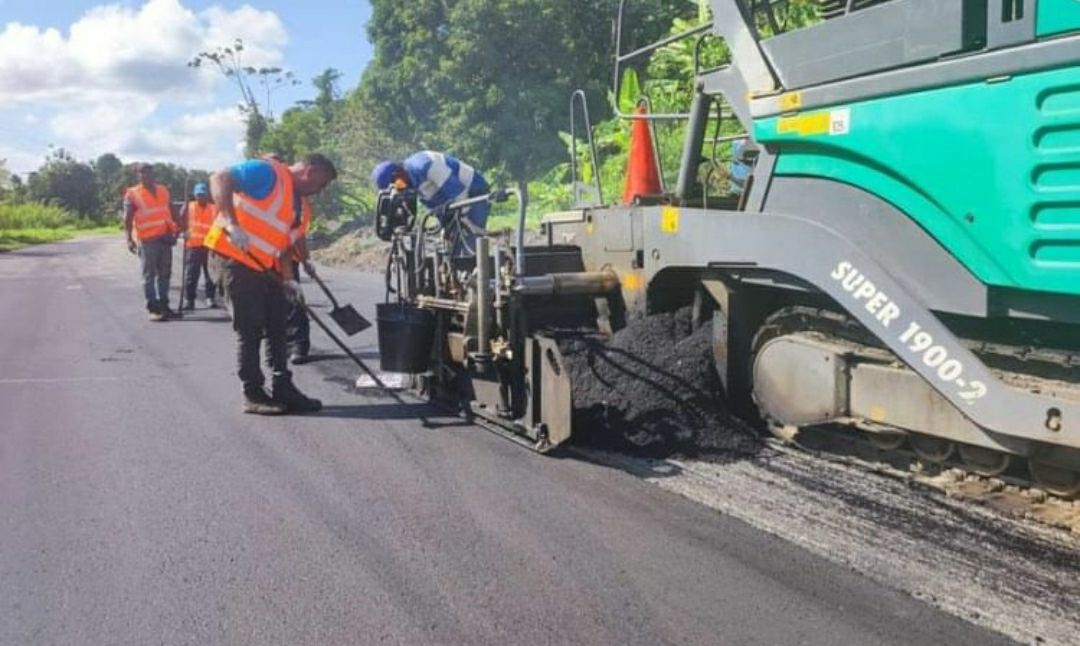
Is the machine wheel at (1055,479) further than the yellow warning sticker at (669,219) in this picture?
No

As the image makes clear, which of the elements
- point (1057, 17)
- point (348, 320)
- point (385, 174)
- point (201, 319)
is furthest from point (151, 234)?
point (1057, 17)

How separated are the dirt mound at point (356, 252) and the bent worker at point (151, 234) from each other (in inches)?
218

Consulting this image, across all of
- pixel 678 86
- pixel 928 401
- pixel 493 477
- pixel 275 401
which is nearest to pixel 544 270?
pixel 493 477

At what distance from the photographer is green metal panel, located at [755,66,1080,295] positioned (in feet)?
10.3

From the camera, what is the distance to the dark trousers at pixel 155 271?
1149 centimetres

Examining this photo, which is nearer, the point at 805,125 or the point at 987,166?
the point at 987,166

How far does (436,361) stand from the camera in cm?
639

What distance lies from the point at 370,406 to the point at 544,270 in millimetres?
1578

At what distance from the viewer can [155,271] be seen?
1154cm

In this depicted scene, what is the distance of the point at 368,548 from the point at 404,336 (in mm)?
2505

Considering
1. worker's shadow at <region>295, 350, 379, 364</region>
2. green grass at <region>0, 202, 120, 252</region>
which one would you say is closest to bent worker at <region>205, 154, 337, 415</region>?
worker's shadow at <region>295, 350, 379, 364</region>

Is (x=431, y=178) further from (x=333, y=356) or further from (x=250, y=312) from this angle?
(x=333, y=356)

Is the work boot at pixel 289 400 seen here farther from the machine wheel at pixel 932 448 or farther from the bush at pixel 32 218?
the bush at pixel 32 218

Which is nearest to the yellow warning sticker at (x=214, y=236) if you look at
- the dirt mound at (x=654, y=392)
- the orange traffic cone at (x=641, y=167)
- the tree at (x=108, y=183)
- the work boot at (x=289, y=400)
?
the work boot at (x=289, y=400)
